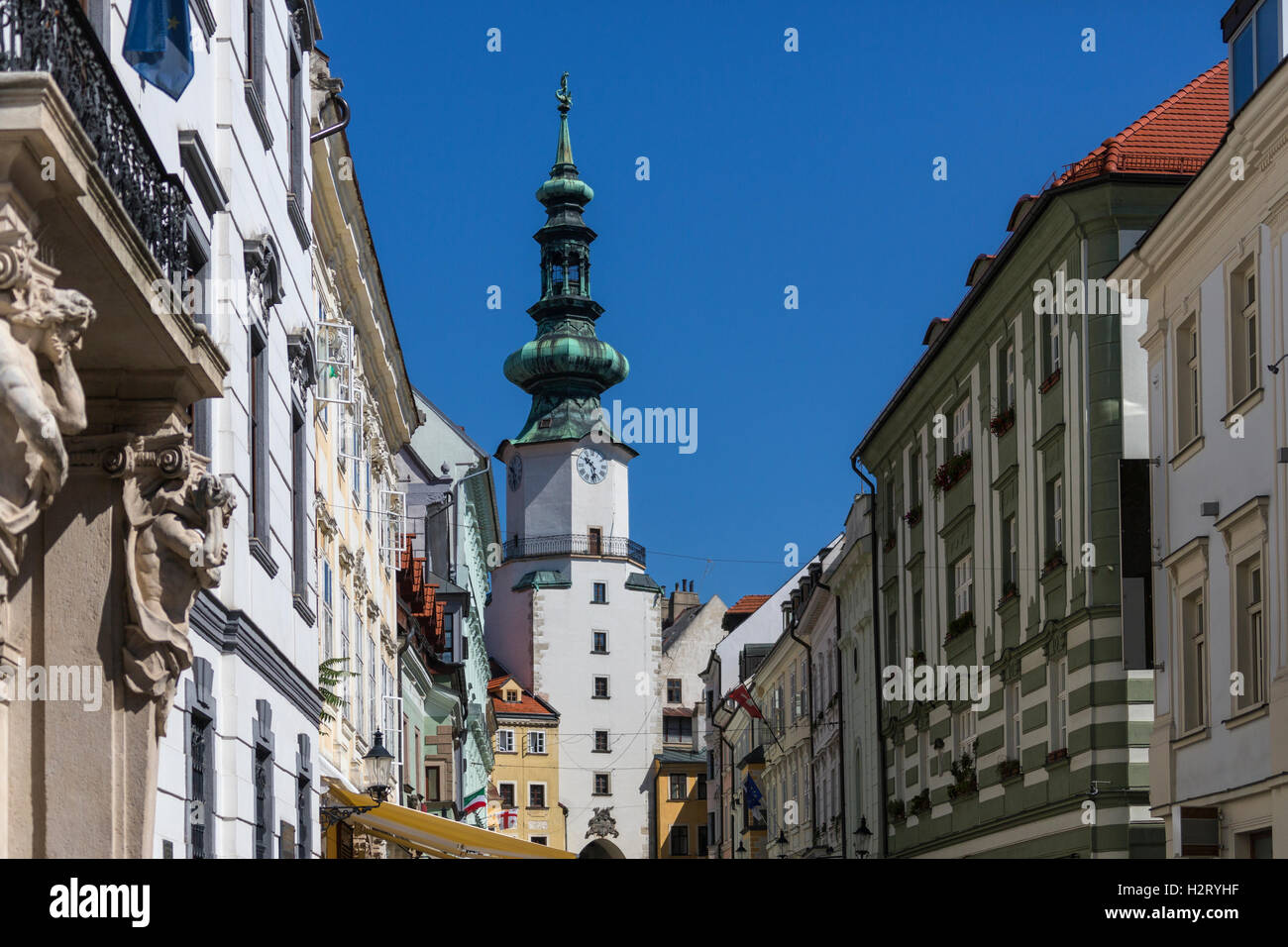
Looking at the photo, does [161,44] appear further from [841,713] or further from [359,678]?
[841,713]

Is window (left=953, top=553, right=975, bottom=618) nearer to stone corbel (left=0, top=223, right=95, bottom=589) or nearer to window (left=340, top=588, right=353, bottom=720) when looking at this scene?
window (left=340, top=588, right=353, bottom=720)

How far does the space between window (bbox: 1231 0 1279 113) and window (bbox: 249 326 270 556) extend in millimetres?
11070

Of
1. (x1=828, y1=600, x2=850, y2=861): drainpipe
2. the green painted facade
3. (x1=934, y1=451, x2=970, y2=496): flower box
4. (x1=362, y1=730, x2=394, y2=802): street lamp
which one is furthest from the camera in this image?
(x1=828, y1=600, x2=850, y2=861): drainpipe

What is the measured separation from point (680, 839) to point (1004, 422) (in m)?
81.5

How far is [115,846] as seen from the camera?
1055 centimetres

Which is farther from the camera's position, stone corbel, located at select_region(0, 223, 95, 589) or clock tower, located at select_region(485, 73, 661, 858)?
clock tower, located at select_region(485, 73, 661, 858)

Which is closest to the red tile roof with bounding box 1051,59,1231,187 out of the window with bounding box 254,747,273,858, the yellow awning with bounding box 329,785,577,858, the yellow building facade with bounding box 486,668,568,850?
the yellow awning with bounding box 329,785,577,858

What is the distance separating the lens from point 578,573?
112 m

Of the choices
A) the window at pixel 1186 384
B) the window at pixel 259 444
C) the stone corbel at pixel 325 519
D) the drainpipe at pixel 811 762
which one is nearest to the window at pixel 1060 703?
the window at pixel 1186 384

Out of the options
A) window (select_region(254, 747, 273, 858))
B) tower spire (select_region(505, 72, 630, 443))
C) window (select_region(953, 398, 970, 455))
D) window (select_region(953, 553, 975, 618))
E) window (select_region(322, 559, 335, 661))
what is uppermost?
tower spire (select_region(505, 72, 630, 443))

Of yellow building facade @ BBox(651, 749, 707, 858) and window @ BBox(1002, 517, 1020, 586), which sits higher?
window @ BBox(1002, 517, 1020, 586)

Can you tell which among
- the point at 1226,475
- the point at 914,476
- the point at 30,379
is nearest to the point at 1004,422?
the point at 914,476

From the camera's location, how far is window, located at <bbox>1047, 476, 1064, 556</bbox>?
28.6 metres
